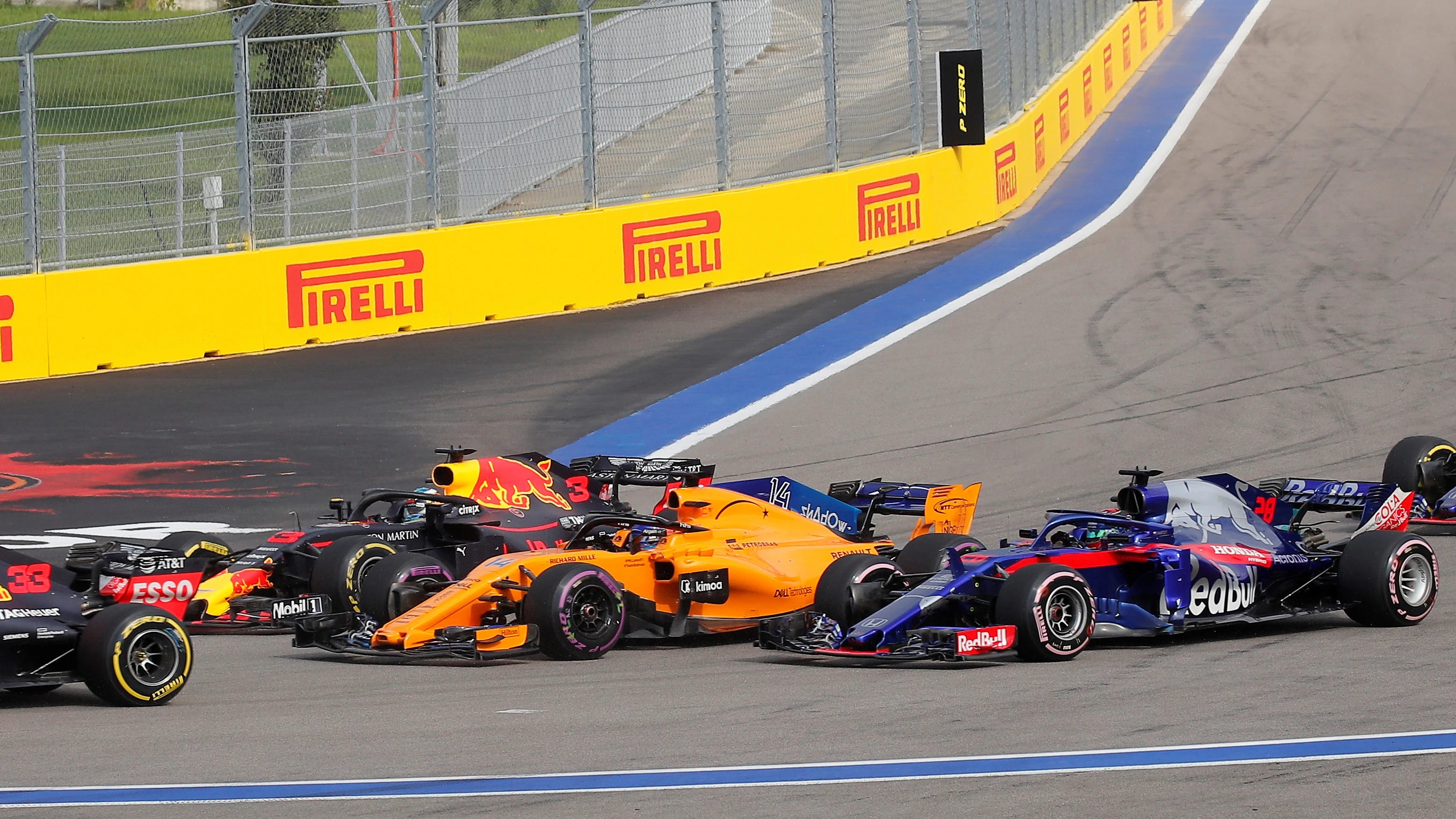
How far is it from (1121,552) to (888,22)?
1680 centimetres

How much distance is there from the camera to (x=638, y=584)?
406 inches

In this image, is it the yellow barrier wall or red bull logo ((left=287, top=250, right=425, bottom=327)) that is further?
red bull logo ((left=287, top=250, right=425, bottom=327))

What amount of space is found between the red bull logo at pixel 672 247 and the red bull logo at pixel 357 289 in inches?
102

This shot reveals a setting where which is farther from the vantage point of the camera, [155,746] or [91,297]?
[91,297]

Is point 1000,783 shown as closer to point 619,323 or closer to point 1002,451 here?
point 1002,451

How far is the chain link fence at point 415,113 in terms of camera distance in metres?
18.6

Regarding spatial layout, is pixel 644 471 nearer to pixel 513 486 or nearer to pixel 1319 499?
pixel 513 486

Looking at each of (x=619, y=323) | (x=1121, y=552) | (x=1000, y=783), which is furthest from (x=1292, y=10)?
(x=1000, y=783)

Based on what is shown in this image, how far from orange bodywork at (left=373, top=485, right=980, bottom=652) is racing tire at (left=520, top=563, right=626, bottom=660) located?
20cm

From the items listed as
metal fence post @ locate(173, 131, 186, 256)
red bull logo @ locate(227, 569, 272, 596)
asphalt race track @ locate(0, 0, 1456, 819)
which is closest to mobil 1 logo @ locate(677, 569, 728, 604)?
asphalt race track @ locate(0, 0, 1456, 819)

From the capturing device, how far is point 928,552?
34.5ft

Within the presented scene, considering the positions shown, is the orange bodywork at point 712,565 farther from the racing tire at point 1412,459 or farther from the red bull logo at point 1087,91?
the red bull logo at point 1087,91

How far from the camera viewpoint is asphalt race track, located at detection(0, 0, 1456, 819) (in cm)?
710

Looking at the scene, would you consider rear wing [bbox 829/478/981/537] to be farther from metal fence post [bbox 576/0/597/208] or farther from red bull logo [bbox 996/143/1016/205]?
red bull logo [bbox 996/143/1016/205]
